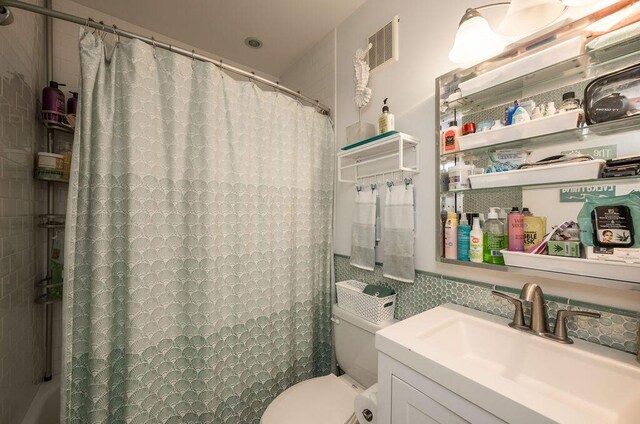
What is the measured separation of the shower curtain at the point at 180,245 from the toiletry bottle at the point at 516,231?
40.9 inches

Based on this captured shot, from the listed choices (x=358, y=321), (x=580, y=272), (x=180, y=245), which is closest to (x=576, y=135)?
(x=580, y=272)

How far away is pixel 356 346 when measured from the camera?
132cm

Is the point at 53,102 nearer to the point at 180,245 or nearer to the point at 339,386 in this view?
the point at 180,245

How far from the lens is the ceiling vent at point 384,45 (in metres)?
1.32

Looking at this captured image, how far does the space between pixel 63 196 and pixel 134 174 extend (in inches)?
36.5

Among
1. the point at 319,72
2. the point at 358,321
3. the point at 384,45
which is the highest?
the point at 319,72

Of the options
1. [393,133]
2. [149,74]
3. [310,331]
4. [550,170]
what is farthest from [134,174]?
[550,170]

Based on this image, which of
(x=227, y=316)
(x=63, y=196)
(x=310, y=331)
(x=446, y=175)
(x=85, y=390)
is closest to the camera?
(x=85, y=390)

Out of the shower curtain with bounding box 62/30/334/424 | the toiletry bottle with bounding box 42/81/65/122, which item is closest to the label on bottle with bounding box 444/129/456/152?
the shower curtain with bounding box 62/30/334/424

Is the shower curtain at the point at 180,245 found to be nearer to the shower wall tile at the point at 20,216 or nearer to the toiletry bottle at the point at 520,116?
the shower wall tile at the point at 20,216

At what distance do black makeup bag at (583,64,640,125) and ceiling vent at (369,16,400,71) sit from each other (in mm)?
841

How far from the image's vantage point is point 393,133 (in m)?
1.19

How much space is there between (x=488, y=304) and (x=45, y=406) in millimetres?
2207

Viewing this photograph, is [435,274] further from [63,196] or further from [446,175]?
[63,196]
